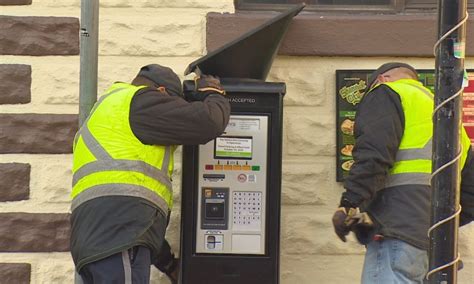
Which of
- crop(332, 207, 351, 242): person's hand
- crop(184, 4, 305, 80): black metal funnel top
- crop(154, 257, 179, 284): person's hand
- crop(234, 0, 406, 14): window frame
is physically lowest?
crop(154, 257, 179, 284): person's hand

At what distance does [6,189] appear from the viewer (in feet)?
18.6

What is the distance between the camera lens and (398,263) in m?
4.39

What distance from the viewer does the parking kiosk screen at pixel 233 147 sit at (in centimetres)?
488

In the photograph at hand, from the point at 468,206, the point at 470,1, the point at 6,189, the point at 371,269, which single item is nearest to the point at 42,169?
the point at 6,189

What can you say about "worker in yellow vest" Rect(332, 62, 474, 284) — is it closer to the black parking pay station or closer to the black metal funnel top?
the black parking pay station

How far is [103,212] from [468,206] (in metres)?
2.00

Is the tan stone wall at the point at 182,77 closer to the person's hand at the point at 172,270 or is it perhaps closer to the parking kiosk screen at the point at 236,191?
the person's hand at the point at 172,270

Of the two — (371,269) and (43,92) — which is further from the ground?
(43,92)

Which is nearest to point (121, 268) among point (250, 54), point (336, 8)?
point (250, 54)

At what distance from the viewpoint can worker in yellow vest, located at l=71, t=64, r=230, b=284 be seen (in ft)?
14.4

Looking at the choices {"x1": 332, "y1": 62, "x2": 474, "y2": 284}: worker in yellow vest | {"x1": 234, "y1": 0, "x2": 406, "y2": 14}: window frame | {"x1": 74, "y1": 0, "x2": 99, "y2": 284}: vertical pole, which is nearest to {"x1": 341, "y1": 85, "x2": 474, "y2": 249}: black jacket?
{"x1": 332, "y1": 62, "x2": 474, "y2": 284}: worker in yellow vest

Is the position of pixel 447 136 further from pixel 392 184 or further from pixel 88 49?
pixel 88 49

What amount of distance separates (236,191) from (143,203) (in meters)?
0.65

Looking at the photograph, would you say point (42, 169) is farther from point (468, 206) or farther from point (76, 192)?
point (468, 206)
